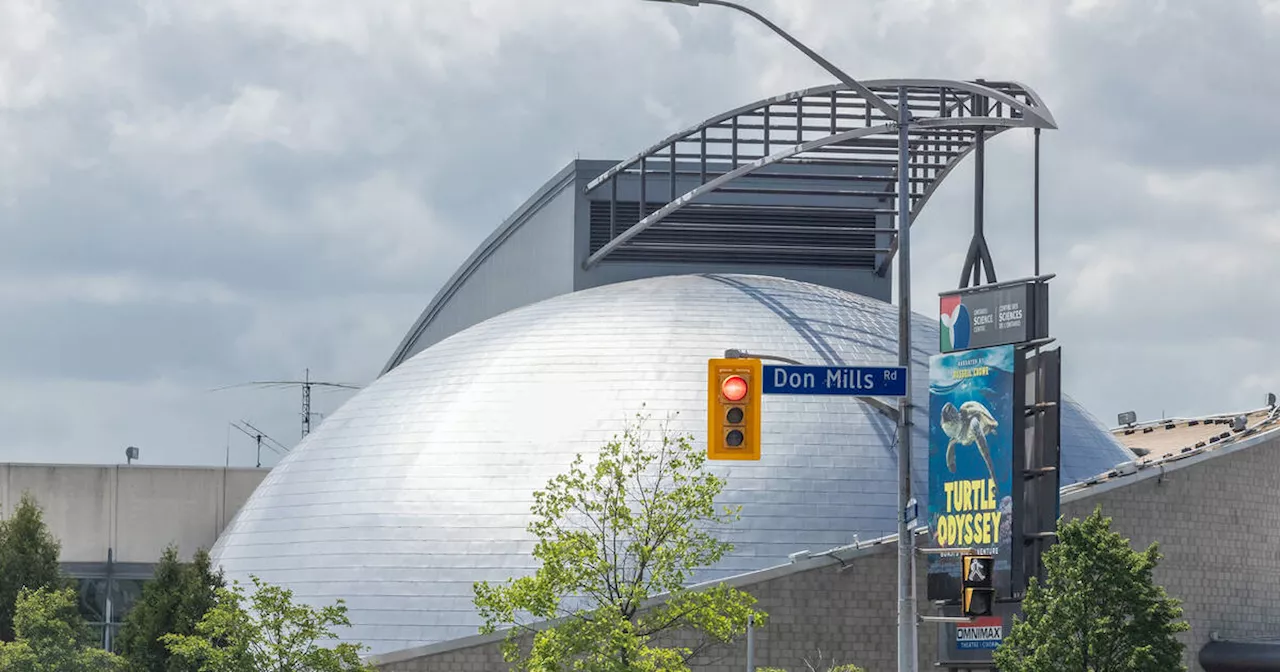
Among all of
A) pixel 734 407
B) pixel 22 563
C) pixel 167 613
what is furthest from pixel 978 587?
pixel 22 563

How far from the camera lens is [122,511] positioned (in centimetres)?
7594

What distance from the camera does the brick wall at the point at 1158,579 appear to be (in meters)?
53.9

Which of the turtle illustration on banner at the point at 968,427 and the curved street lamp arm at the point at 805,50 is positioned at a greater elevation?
the curved street lamp arm at the point at 805,50

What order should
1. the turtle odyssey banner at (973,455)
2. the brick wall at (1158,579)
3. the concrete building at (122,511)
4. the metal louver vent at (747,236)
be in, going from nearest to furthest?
the turtle odyssey banner at (973,455)
the brick wall at (1158,579)
the metal louver vent at (747,236)
the concrete building at (122,511)

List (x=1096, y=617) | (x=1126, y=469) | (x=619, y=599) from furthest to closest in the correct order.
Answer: (x=1126, y=469) < (x=619, y=599) < (x=1096, y=617)

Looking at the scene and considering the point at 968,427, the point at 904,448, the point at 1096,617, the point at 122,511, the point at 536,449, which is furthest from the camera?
the point at 122,511

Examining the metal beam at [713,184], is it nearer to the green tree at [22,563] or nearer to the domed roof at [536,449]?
the domed roof at [536,449]

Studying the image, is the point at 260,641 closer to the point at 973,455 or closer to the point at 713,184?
the point at 973,455

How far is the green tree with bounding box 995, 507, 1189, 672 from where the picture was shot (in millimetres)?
44250

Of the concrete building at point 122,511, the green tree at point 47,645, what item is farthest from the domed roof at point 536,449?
the green tree at point 47,645

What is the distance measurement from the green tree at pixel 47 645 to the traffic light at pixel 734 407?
25954 millimetres

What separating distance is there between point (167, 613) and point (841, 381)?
81.2 feet

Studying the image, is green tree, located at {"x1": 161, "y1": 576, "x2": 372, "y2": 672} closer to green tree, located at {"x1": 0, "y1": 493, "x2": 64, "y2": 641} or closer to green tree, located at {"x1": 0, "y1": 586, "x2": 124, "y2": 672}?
green tree, located at {"x1": 0, "y1": 586, "x2": 124, "y2": 672}

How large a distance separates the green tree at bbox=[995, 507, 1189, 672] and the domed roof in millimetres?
13757
